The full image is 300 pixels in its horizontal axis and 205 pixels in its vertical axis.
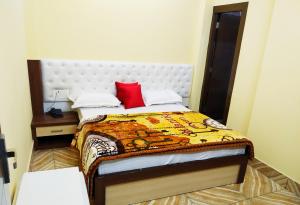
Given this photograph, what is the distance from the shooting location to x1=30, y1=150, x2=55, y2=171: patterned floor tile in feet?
8.49

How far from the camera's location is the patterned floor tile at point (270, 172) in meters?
2.58

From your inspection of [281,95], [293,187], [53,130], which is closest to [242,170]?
[293,187]

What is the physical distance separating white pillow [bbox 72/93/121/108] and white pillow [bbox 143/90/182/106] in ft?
1.50

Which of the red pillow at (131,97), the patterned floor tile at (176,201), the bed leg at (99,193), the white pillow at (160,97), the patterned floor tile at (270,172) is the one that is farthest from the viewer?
the white pillow at (160,97)

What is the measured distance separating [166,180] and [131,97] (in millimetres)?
1420

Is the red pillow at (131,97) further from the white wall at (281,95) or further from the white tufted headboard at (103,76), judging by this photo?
the white wall at (281,95)

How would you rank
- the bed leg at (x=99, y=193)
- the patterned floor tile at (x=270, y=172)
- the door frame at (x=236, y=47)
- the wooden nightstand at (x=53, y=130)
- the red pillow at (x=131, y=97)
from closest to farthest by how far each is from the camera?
the bed leg at (x=99, y=193) < the patterned floor tile at (x=270, y=172) < the wooden nightstand at (x=53, y=130) < the door frame at (x=236, y=47) < the red pillow at (x=131, y=97)

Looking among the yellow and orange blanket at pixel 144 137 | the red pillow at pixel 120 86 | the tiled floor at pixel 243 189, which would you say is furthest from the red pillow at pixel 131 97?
the tiled floor at pixel 243 189

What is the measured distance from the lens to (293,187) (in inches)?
97.3

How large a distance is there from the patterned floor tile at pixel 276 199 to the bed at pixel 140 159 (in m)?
0.29

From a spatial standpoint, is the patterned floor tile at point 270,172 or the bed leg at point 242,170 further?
the patterned floor tile at point 270,172

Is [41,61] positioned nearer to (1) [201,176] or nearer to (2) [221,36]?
(1) [201,176]

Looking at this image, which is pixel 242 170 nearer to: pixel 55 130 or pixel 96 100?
pixel 96 100

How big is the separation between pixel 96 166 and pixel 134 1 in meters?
2.46
